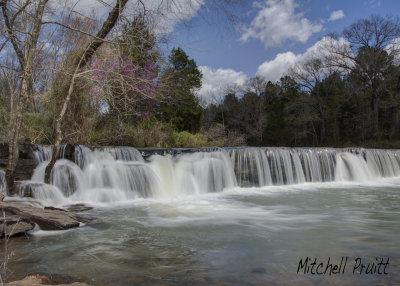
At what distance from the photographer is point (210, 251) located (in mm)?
4121

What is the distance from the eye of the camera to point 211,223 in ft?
19.1

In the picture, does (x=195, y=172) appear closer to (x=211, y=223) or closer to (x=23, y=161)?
(x=211, y=223)

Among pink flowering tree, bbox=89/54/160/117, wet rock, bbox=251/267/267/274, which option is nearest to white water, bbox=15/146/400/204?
pink flowering tree, bbox=89/54/160/117

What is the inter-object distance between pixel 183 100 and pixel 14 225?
16406mm

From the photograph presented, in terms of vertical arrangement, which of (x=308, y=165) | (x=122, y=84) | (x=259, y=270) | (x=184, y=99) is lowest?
(x=259, y=270)

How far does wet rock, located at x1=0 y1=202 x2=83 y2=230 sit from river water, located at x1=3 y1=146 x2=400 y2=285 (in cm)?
14

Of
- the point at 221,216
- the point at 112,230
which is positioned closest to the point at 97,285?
the point at 112,230

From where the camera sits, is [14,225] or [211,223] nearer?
[14,225]

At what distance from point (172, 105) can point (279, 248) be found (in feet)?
53.3

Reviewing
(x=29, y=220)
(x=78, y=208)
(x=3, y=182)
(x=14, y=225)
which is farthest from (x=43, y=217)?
(x=3, y=182)

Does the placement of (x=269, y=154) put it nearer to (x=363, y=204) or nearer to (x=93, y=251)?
(x=363, y=204)

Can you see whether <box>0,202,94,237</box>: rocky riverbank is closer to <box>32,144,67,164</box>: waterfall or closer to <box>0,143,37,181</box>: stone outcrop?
<box>0,143,37,181</box>: stone outcrop

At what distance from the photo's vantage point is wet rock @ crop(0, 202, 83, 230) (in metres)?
4.80

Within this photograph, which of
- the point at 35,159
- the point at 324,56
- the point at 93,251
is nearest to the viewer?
the point at 93,251
